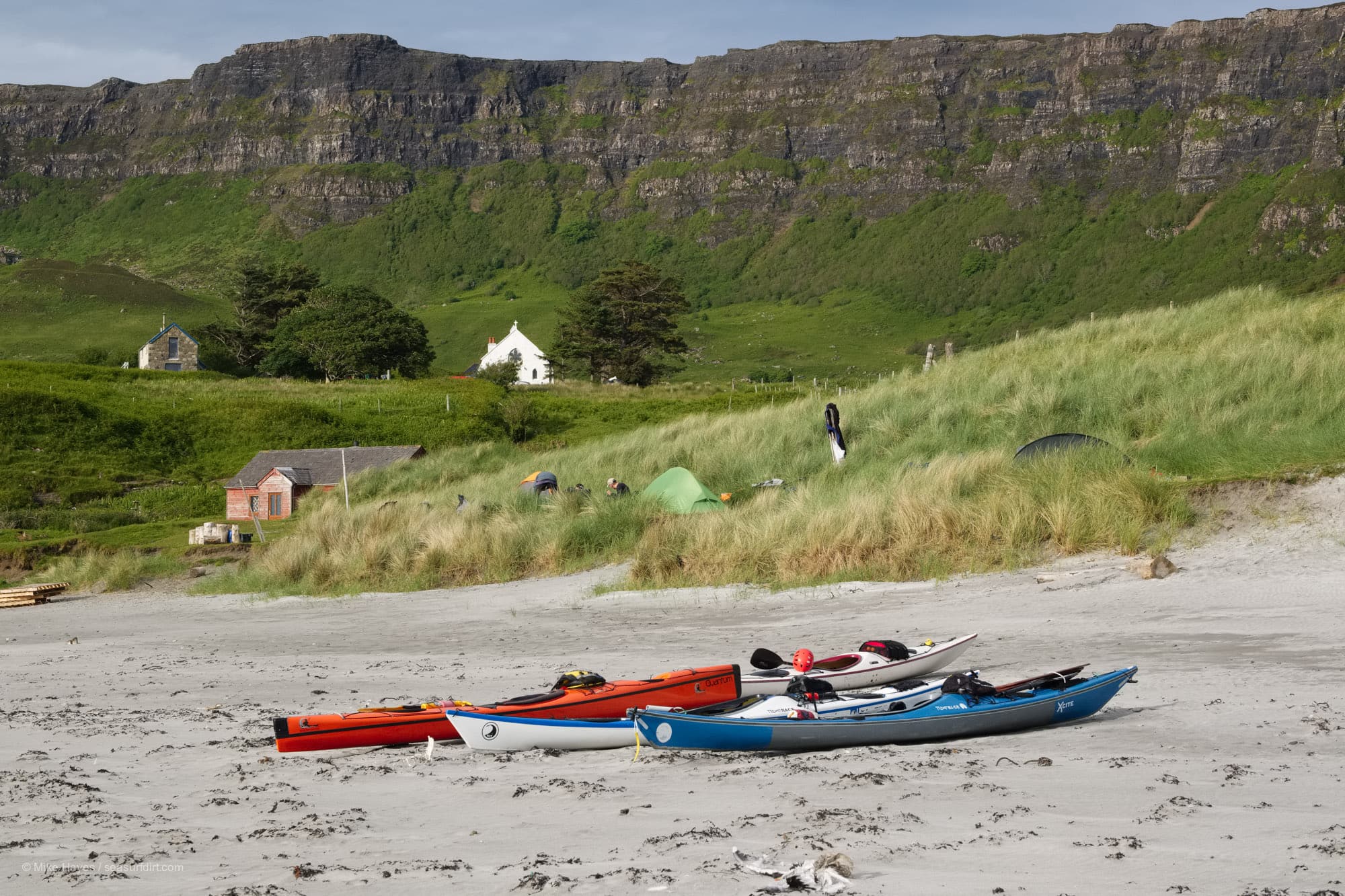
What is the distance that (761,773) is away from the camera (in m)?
7.03

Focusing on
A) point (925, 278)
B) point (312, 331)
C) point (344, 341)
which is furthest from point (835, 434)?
point (925, 278)

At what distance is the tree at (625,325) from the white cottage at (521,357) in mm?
18233

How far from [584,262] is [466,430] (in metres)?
Result: 152

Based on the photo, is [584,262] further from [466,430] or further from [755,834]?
[755,834]

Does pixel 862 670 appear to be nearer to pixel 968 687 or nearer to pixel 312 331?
pixel 968 687

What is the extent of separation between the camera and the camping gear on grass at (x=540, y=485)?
24.1m

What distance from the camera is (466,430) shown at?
50.3m

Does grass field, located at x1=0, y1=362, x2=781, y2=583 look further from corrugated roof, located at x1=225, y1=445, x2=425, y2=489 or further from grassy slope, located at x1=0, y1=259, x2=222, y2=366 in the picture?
Result: grassy slope, located at x1=0, y1=259, x2=222, y2=366

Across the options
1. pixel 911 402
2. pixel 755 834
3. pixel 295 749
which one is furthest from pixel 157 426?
pixel 755 834

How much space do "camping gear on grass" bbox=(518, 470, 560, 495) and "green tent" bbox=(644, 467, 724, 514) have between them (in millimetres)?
3025

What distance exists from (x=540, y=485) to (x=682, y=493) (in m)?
5.71

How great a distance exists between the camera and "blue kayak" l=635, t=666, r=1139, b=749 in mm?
7371

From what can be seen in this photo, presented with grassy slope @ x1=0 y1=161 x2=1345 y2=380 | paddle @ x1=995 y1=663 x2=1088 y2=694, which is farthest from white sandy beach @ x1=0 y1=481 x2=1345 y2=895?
grassy slope @ x1=0 y1=161 x2=1345 y2=380

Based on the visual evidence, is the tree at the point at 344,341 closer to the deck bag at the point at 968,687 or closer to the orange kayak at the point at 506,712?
the orange kayak at the point at 506,712
